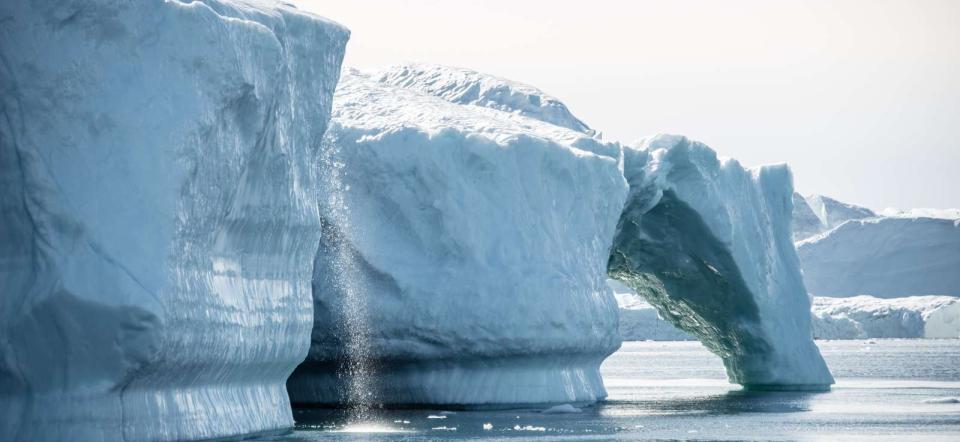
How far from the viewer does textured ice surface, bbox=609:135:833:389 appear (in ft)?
86.5

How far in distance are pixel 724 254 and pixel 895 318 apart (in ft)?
168

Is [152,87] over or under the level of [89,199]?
over

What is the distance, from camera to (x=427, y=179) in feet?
67.5

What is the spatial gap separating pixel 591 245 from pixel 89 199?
36.8 feet

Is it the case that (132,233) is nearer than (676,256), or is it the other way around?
(132,233)

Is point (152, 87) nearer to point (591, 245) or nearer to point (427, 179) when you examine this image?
point (427, 179)

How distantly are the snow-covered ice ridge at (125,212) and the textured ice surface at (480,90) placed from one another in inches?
382

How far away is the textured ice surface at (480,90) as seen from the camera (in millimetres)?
24688

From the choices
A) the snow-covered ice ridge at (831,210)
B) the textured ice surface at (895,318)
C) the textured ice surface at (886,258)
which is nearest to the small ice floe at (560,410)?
the textured ice surface at (895,318)

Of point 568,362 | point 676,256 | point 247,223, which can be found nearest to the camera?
point 247,223

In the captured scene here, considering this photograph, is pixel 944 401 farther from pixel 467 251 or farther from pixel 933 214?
pixel 933 214

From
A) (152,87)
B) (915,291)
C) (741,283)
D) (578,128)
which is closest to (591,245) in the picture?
(578,128)

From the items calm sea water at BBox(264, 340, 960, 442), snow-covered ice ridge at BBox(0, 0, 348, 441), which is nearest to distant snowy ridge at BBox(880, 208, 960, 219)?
calm sea water at BBox(264, 340, 960, 442)

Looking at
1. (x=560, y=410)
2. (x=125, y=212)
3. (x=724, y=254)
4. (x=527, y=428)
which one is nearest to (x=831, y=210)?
(x=724, y=254)
